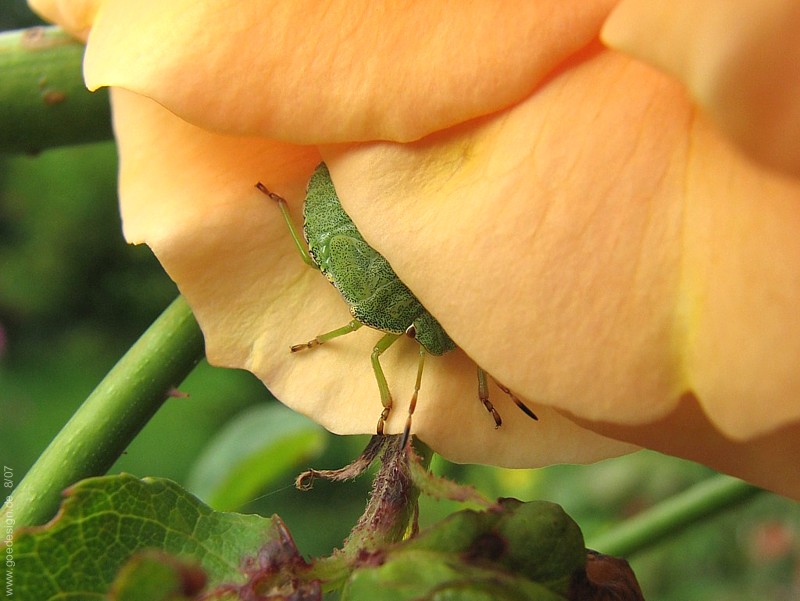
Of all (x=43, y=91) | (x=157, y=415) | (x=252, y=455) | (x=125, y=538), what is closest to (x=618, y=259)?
(x=125, y=538)

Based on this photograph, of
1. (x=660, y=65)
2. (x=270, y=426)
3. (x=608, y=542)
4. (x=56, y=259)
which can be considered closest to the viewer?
(x=660, y=65)

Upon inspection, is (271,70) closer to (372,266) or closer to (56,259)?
(372,266)

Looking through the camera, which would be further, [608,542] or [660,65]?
[608,542]

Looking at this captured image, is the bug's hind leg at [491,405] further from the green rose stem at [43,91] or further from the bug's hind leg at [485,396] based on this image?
the green rose stem at [43,91]

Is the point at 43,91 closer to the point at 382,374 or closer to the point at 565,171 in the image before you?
the point at 382,374

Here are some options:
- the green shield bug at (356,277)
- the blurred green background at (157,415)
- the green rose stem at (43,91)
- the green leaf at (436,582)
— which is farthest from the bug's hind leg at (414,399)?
the blurred green background at (157,415)

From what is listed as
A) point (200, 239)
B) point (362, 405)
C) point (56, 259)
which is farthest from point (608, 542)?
point (56, 259)
